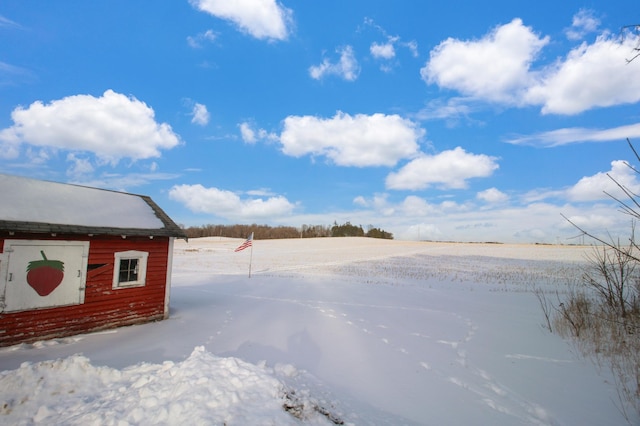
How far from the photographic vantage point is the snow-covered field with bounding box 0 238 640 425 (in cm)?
454

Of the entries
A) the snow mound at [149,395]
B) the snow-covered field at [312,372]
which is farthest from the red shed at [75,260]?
the snow mound at [149,395]

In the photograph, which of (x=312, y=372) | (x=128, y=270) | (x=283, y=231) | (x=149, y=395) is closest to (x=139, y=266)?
(x=128, y=270)

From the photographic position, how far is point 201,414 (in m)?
4.16

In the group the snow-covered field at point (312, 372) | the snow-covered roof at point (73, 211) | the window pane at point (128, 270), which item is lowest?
the snow-covered field at point (312, 372)

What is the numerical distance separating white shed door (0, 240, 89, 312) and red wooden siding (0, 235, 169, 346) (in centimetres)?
15

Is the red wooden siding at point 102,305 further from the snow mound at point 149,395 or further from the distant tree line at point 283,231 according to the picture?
the distant tree line at point 283,231

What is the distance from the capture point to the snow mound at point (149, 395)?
166 inches

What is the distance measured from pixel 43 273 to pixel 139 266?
8.10ft

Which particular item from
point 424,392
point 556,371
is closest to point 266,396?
point 424,392

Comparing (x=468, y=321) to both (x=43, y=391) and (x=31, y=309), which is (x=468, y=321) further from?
(x=31, y=309)

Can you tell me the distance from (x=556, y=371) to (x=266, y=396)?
6.14 meters

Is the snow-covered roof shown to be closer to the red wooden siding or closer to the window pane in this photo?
the red wooden siding

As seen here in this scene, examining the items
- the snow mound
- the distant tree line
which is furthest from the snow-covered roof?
the distant tree line

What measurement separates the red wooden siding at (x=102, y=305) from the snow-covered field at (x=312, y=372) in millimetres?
466
